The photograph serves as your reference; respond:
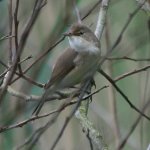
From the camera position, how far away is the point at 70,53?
84.1 inches

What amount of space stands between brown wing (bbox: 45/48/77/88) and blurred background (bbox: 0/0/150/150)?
8 cm

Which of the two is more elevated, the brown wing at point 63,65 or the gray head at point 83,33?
the gray head at point 83,33

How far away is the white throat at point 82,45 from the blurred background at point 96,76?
0.20 ft

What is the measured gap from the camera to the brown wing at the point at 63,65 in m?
2.04

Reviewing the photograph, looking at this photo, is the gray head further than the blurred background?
Yes

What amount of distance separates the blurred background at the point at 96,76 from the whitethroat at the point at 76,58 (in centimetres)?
6

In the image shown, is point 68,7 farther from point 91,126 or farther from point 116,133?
point 116,133

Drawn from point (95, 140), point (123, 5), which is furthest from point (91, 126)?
point (123, 5)

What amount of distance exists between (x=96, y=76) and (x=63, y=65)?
867mm

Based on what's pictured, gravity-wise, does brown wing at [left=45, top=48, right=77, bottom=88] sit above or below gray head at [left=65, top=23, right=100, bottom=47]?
below

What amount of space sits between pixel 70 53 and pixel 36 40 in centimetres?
51

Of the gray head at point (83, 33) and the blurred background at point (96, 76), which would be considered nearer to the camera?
the blurred background at point (96, 76)

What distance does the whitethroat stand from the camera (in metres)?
2.03

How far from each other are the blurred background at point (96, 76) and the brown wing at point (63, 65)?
8cm
